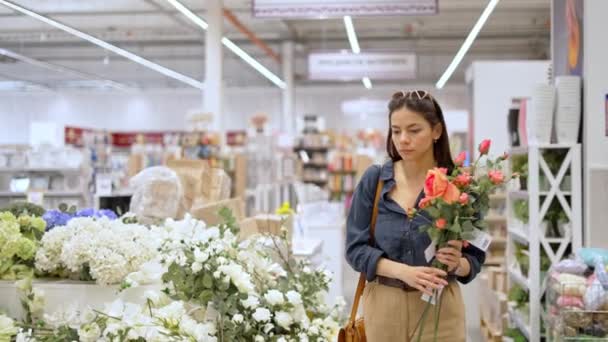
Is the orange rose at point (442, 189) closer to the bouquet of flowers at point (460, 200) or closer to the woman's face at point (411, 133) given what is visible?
the bouquet of flowers at point (460, 200)

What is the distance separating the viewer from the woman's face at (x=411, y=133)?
233 centimetres

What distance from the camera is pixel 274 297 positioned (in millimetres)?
2303

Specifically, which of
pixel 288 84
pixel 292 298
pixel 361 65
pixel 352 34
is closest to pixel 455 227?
pixel 292 298

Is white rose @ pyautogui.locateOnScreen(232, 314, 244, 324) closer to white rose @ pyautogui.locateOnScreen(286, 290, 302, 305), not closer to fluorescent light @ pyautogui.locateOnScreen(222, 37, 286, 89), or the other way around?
white rose @ pyautogui.locateOnScreen(286, 290, 302, 305)

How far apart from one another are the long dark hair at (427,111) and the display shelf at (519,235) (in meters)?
2.73

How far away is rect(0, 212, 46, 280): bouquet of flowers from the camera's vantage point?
102 inches

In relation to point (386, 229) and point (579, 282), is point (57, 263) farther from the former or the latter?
point (579, 282)

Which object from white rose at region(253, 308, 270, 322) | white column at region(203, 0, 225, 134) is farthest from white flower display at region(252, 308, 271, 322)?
white column at region(203, 0, 225, 134)

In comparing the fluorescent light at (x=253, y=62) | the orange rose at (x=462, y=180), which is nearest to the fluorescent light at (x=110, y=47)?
the fluorescent light at (x=253, y=62)

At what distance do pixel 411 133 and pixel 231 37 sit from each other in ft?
45.3

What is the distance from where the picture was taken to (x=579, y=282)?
11.9 feet

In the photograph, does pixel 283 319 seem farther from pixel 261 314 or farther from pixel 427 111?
pixel 427 111

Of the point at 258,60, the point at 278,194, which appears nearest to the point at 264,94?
the point at 258,60

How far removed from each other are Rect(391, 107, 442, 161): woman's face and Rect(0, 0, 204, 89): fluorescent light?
7.32 ft
